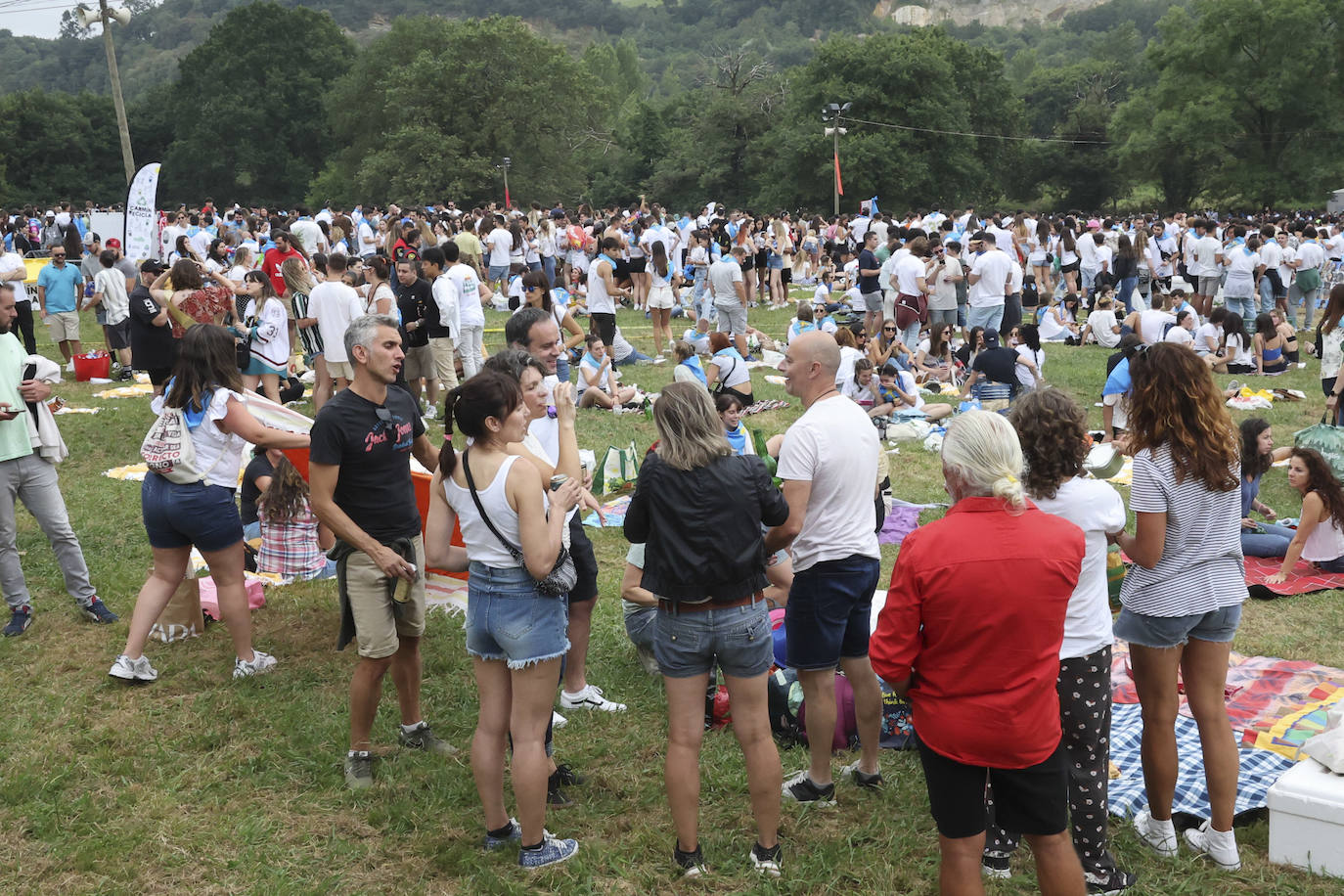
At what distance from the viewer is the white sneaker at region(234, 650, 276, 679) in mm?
5602

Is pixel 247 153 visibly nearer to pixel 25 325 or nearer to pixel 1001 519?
pixel 25 325

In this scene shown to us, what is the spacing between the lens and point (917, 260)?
1348 cm

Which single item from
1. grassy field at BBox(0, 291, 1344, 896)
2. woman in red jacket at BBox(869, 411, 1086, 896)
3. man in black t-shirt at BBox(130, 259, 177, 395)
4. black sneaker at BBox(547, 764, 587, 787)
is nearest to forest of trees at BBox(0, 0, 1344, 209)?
man in black t-shirt at BBox(130, 259, 177, 395)

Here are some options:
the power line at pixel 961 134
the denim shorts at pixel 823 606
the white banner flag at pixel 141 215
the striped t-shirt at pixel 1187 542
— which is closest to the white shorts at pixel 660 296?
the white banner flag at pixel 141 215

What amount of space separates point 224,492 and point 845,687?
3122 mm

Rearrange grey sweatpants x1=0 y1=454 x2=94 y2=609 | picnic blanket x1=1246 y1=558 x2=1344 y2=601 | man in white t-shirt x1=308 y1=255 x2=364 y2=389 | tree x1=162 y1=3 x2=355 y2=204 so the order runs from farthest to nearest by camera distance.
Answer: tree x1=162 y1=3 x2=355 y2=204 < man in white t-shirt x1=308 y1=255 x2=364 y2=389 < picnic blanket x1=1246 y1=558 x2=1344 y2=601 < grey sweatpants x1=0 y1=454 x2=94 y2=609

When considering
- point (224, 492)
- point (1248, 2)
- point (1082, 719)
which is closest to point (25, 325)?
point (224, 492)

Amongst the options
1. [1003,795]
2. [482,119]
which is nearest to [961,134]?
[482,119]

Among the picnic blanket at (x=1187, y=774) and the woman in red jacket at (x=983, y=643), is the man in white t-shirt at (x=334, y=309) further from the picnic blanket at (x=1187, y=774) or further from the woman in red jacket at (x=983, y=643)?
the woman in red jacket at (x=983, y=643)

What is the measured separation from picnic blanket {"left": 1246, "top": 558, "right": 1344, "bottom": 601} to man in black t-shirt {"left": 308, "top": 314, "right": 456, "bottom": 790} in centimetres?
515

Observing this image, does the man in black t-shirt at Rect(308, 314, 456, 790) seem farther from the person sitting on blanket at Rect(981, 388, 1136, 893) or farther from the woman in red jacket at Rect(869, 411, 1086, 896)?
the person sitting on blanket at Rect(981, 388, 1136, 893)

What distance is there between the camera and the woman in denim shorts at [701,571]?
359cm

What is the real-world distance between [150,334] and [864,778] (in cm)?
800

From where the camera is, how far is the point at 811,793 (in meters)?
4.39
